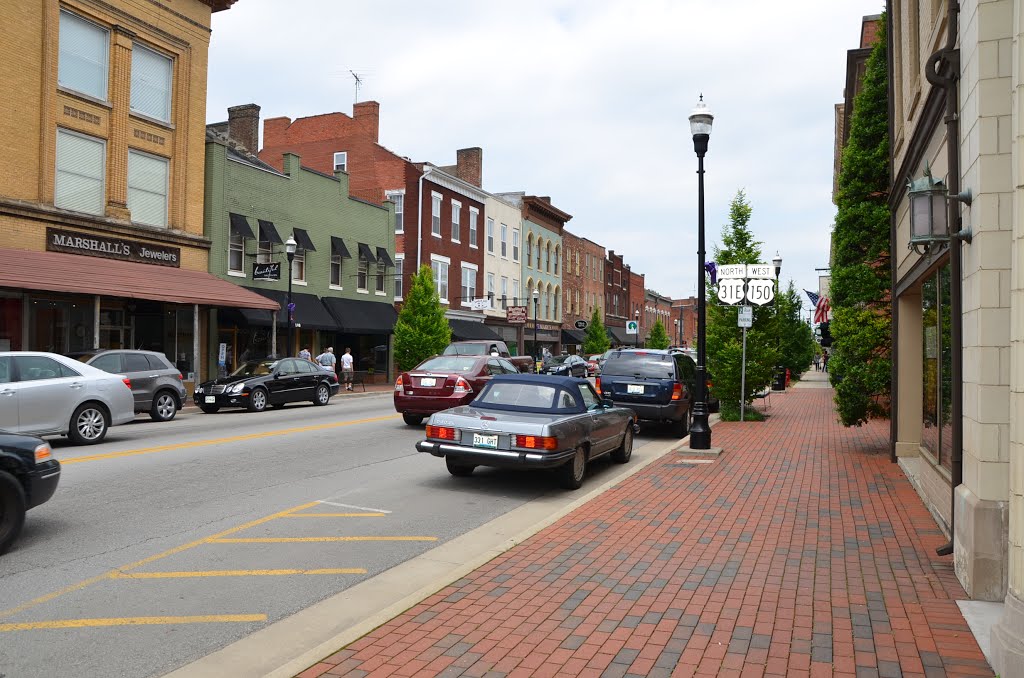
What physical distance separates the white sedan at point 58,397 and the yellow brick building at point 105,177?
6988 millimetres

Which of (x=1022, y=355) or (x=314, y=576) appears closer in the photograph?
(x=1022, y=355)

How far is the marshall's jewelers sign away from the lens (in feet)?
70.9

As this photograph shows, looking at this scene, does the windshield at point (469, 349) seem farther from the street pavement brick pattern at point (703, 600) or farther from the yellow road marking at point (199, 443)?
the street pavement brick pattern at point (703, 600)

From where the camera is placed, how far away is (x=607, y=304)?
239 feet

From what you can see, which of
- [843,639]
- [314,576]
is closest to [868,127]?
[843,639]

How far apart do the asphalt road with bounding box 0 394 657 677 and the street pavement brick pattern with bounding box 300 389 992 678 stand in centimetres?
106

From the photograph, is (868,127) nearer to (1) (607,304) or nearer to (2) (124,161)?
(2) (124,161)

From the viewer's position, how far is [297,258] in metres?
31.4

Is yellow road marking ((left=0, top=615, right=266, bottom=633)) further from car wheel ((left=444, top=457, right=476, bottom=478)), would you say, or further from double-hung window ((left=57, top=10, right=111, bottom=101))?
double-hung window ((left=57, top=10, right=111, bottom=101))

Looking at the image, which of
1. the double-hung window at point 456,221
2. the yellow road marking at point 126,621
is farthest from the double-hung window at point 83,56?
the double-hung window at point 456,221

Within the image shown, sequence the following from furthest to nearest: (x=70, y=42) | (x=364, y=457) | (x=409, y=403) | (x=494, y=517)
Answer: (x=70, y=42)
(x=409, y=403)
(x=364, y=457)
(x=494, y=517)

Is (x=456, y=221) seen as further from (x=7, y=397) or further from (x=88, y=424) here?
(x=7, y=397)

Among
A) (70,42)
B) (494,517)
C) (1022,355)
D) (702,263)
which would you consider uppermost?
(70,42)

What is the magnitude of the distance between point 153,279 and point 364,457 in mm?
14576
